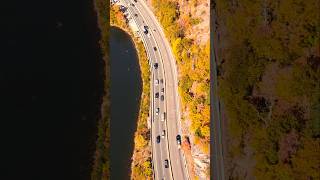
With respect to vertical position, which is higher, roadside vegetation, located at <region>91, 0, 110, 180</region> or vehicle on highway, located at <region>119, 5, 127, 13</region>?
vehicle on highway, located at <region>119, 5, 127, 13</region>

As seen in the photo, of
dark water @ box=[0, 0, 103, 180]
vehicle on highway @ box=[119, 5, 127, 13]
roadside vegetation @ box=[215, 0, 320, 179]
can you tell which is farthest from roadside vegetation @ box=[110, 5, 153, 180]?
roadside vegetation @ box=[215, 0, 320, 179]

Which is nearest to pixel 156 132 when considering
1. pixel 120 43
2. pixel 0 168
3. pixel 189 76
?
pixel 189 76

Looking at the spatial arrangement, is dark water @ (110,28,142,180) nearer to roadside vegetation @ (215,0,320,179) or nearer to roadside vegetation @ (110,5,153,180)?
roadside vegetation @ (110,5,153,180)

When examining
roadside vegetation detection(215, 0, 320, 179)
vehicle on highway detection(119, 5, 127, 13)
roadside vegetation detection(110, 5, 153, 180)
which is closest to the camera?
roadside vegetation detection(215, 0, 320, 179)

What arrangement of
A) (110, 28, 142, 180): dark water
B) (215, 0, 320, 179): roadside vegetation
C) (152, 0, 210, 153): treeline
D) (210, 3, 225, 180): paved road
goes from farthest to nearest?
1. (110, 28, 142, 180): dark water
2. (152, 0, 210, 153): treeline
3. (210, 3, 225, 180): paved road
4. (215, 0, 320, 179): roadside vegetation

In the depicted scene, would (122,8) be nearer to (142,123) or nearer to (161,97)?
(161,97)

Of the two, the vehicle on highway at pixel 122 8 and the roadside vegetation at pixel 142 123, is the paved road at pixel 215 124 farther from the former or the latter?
the vehicle on highway at pixel 122 8
